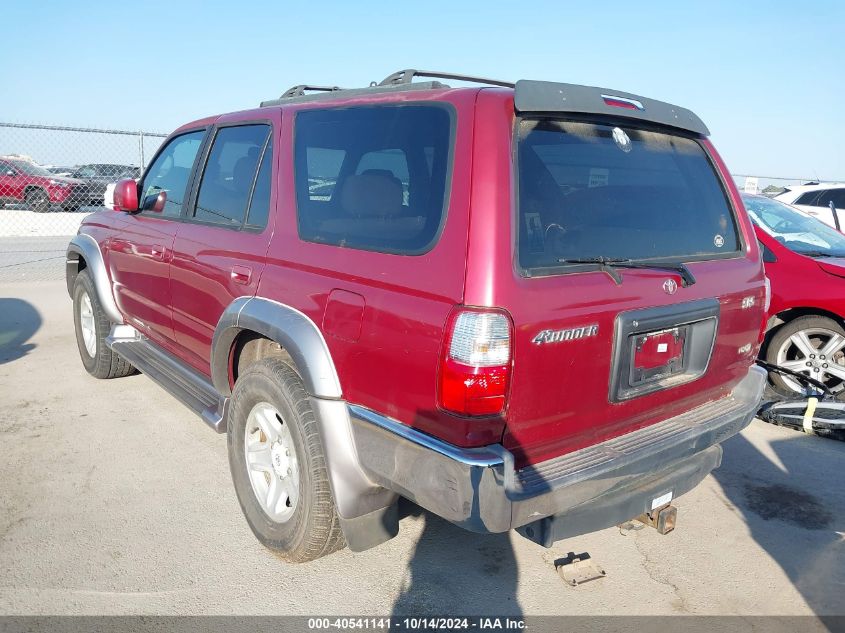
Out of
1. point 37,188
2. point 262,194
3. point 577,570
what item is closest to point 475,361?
point 577,570

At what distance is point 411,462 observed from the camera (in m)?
2.18

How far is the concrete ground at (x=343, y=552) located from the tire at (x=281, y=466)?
0.61 feet

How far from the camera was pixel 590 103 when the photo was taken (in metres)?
2.38

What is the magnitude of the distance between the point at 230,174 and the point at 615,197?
2.04 meters

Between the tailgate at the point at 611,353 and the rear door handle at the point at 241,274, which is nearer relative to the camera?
the tailgate at the point at 611,353

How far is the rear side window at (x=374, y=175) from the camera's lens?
7.50ft

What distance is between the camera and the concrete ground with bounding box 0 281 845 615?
2686 mm

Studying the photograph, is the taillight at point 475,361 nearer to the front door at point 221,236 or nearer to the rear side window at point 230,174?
the front door at point 221,236

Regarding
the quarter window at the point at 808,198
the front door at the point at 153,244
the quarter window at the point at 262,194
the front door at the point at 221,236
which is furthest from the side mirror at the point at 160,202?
the quarter window at the point at 808,198

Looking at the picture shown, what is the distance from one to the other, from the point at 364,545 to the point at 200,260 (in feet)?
5.75

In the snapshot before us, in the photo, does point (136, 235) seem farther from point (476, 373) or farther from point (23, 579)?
point (476, 373)

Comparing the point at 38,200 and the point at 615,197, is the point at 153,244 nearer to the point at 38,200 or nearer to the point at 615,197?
the point at 615,197

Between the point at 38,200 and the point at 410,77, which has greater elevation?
the point at 410,77

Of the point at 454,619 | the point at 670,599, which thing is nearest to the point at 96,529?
the point at 454,619
